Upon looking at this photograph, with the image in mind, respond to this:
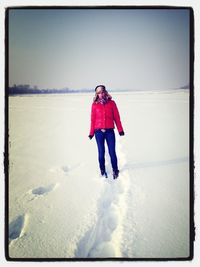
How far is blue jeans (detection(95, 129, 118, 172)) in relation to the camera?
3055 mm

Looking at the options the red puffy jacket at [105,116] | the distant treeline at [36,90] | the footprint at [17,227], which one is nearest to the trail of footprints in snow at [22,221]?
the footprint at [17,227]

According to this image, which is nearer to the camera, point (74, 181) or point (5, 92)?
point (5, 92)

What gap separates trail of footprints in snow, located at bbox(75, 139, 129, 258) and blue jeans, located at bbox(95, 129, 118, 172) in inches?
11.5

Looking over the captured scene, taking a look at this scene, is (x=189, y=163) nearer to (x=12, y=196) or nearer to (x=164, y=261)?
(x=164, y=261)

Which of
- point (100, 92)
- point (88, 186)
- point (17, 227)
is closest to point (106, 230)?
point (88, 186)

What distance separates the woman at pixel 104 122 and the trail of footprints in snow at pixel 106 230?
30cm

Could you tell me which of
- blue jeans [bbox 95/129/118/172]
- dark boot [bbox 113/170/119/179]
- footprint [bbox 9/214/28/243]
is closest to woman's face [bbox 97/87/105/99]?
blue jeans [bbox 95/129/118/172]

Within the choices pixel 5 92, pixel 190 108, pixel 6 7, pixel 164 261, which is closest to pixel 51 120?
pixel 5 92

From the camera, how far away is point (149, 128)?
3621 mm

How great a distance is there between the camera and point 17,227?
268 centimetres

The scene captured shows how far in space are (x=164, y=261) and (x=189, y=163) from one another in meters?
0.86

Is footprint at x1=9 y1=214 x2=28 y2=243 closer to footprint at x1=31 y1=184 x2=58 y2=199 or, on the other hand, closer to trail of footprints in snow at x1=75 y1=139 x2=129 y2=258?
footprint at x1=31 y1=184 x2=58 y2=199

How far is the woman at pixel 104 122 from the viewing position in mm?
2928

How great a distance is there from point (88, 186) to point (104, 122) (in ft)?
2.09
